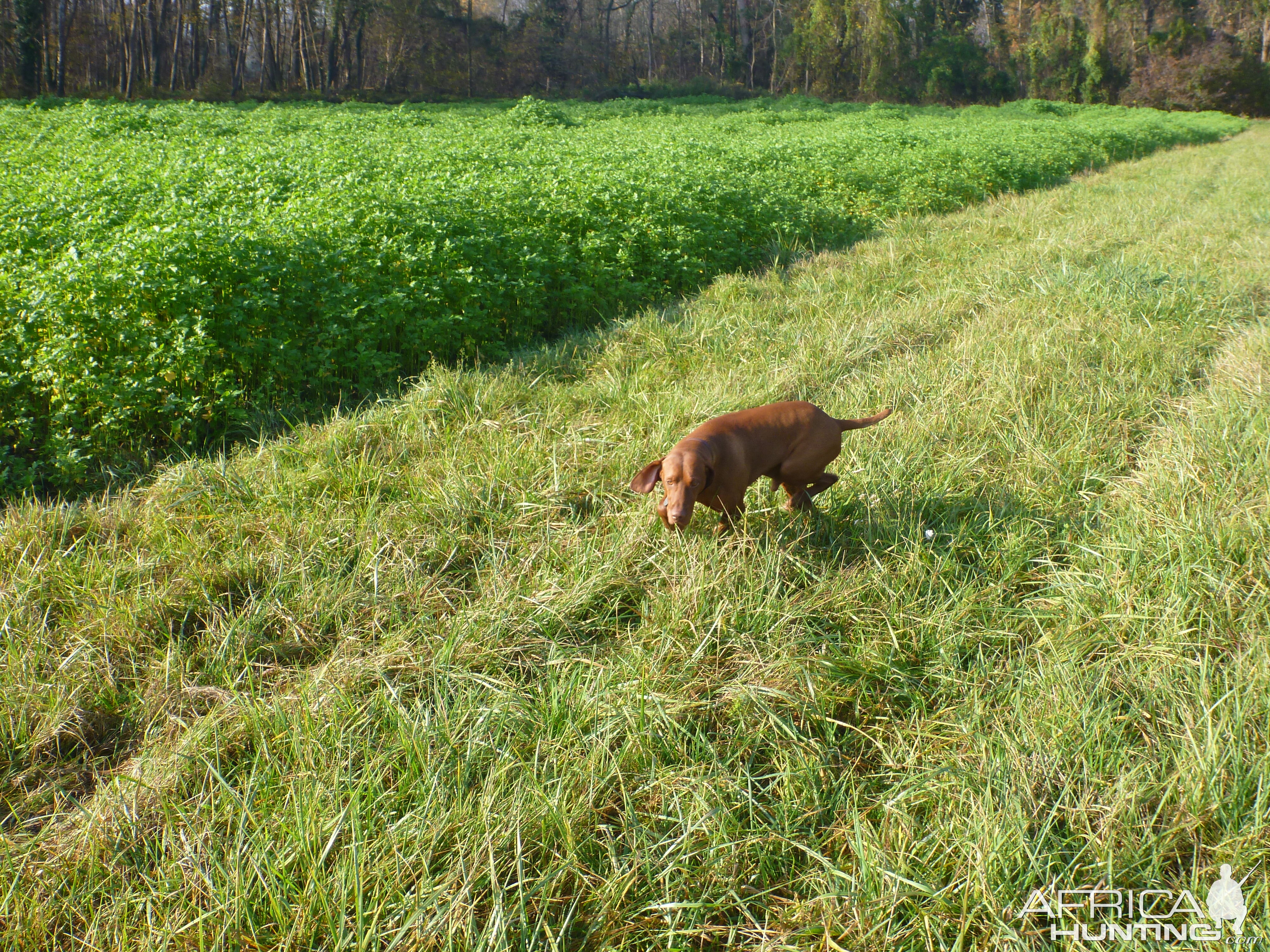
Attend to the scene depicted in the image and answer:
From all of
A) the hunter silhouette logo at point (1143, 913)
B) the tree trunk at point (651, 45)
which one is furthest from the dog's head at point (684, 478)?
the tree trunk at point (651, 45)

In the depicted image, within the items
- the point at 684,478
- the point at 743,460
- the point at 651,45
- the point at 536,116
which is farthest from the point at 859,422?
the point at 651,45

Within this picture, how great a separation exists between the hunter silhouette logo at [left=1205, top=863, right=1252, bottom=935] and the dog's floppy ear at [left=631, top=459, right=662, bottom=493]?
1.76 meters

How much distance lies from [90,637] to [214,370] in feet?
7.62

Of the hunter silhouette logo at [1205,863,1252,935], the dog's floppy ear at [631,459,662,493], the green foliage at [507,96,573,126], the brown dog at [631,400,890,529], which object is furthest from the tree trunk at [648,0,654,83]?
the hunter silhouette logo at [1205,863,1252,935]

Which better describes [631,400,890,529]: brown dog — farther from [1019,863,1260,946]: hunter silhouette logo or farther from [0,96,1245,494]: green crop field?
[0,96,1245,494]: green crop field

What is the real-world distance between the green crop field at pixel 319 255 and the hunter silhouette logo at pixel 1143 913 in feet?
13.8

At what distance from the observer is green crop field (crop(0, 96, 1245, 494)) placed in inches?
159

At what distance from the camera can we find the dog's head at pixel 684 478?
Result: 8.12ft

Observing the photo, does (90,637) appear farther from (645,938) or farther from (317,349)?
(317,349)

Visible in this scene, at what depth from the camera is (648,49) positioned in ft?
170

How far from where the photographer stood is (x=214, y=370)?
4.40 metres

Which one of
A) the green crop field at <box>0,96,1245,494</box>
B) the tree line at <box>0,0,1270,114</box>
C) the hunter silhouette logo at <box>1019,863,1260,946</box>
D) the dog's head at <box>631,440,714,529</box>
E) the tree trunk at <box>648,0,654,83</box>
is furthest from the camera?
the tree trunk at <box>648,0,654,83</box>

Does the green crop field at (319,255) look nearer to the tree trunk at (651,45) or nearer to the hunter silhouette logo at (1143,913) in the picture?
the hunter silhouette logo at (1143,913)

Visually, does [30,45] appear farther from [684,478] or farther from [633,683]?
[633,683]
